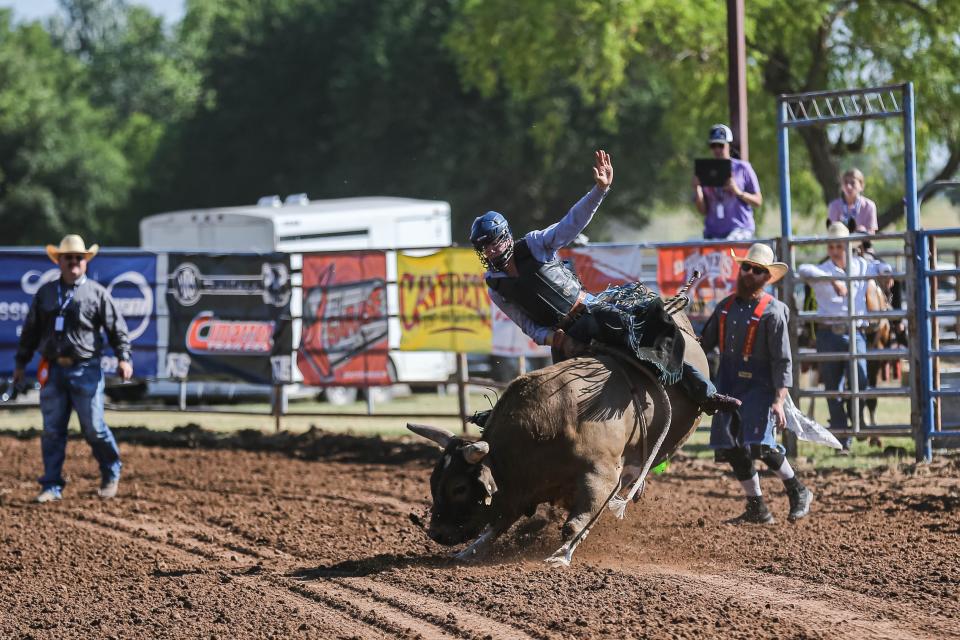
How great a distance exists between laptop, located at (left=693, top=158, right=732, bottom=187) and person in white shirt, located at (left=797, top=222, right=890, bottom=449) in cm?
112

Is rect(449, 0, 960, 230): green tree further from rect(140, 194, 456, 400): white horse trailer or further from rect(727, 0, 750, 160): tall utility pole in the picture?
rect(727, 0, 750, 160): tall utility pole

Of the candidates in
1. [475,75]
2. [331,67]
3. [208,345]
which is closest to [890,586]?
[208,345]

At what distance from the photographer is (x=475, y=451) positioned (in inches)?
263

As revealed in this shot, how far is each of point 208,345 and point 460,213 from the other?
26.3 metres

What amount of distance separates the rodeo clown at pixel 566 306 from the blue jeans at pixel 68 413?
14.6ft

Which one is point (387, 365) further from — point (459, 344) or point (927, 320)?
point (927, 320)

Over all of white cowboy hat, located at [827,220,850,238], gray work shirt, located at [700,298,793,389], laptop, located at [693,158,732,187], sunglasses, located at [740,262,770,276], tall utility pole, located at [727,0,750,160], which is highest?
tall utility pole, located at [727,0,750,160]

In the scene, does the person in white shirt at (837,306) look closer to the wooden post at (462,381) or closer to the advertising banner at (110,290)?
the wooden post at (462,381)

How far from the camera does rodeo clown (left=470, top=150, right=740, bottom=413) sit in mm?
7258

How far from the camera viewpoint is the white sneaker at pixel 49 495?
33.7ft

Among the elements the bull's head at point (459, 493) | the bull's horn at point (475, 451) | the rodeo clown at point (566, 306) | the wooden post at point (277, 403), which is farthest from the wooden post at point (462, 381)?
the bull's horn at point (475, 451)

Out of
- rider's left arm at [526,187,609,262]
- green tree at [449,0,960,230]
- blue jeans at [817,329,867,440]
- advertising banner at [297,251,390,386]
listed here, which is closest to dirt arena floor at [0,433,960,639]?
blue jeans at [817,329,867,440]

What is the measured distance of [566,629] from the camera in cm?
570

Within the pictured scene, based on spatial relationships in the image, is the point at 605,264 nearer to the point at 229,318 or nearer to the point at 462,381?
the point at 462,381
